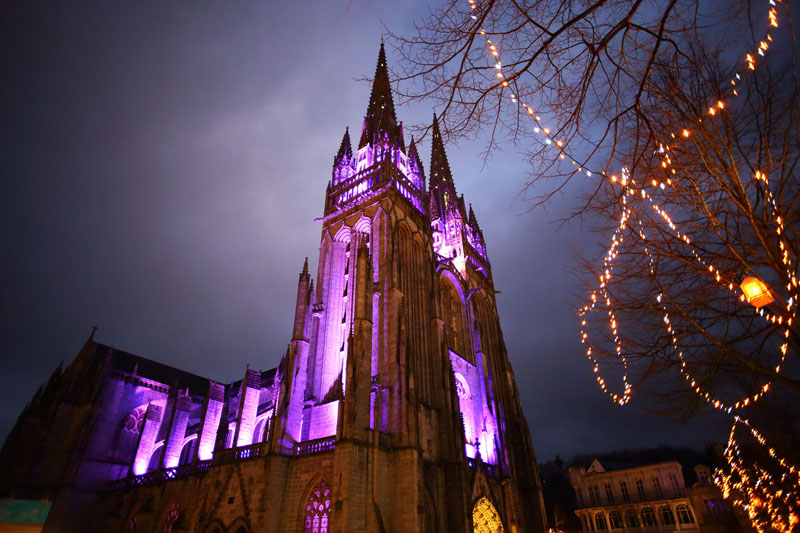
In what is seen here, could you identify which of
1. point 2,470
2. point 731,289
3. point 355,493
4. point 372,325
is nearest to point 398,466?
point 355,493

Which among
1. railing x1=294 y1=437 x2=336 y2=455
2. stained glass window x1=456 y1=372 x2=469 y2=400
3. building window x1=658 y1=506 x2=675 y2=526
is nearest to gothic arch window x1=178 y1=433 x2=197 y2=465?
railing x1=294 y1=437 x2=336 y2=455

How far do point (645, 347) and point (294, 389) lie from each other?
16027 millimetres

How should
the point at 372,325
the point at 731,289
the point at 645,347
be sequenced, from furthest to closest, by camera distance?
1. the point at 372,325
2. the point at 645,347
3. the point at 731,289

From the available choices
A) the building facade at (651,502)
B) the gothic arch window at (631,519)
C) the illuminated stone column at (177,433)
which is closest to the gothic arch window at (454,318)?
the illuminated stone column at (177,433)

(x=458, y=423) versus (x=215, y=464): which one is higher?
(x=458, y=423)

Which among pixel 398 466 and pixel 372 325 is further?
pixel 372 325

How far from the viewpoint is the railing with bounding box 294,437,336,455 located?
17109 millimetres

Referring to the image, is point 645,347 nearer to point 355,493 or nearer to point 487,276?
point 355,493

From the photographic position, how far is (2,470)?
2133cm

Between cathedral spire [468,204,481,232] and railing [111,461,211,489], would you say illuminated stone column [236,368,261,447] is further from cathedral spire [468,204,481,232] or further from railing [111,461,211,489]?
cathedral spire [468,204,481,232]

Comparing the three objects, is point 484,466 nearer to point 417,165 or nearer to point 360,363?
point 360,363

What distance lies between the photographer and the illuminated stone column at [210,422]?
21984 millimetres

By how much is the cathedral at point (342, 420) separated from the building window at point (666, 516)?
15436 millimetres

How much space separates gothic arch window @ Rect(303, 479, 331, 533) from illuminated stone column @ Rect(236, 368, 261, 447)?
5.65 m
